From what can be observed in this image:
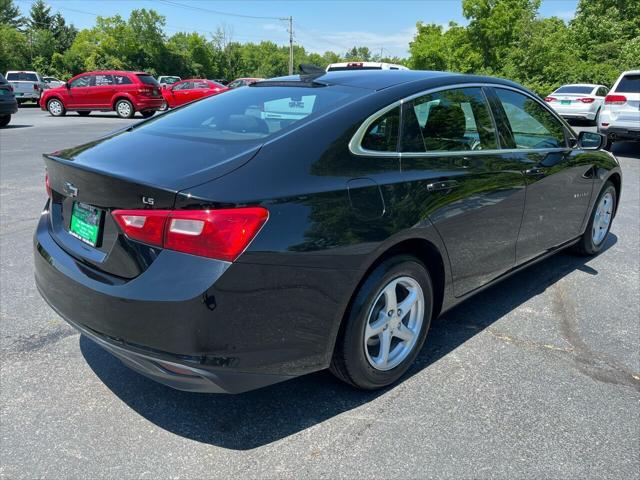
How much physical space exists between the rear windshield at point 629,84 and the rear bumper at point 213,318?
463 inches

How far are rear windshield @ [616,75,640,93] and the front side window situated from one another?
8885 millimetres

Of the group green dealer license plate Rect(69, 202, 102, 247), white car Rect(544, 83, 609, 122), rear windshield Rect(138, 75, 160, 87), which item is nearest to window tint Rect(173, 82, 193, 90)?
rear windshield Rect(138, 75, 160, 87)

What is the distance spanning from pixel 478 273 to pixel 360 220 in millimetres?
1280

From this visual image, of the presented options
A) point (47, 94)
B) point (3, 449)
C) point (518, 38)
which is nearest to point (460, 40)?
point (518, 38)

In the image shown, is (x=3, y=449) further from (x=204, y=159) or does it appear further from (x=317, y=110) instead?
(x=317, y=110)

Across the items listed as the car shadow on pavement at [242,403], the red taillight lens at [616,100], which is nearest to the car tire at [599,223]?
the car shadow on pavement at [242,403]

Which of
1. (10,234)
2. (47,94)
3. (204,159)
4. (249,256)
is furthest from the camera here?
(47,94)

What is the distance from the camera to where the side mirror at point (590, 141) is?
455 centimetres

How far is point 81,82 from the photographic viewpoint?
2145 centimetres

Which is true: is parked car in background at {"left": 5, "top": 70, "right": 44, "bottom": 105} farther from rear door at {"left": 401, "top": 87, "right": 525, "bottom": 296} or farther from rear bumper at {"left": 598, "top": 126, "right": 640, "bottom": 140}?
rear door at {"left": 401, "top": 87, "right": 525, "bottom": 296}

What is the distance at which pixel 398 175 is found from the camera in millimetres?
2689

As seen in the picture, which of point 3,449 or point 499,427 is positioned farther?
point 499,427

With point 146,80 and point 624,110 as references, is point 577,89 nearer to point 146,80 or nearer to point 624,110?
point 624,110

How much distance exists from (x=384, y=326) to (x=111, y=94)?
2118 cm
